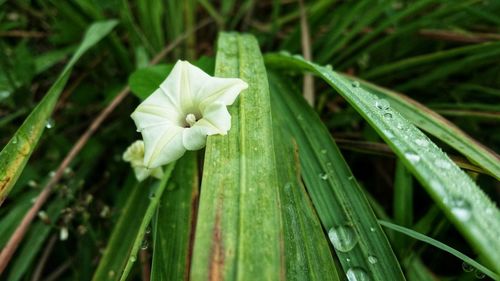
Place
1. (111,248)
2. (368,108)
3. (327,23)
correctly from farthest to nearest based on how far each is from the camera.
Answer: (327,23), (111,248), (368,108)

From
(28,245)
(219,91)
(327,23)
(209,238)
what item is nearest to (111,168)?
(28,245)

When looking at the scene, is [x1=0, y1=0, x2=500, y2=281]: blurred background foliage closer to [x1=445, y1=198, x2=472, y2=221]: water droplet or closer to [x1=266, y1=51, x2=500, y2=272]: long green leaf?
[x1=266, y1=51, x2=500, y2=272]: long green leaf

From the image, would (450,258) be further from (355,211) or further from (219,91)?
(219,91)

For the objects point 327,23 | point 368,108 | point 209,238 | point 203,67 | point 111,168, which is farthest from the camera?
point 327,23

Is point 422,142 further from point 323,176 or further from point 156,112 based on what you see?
point 156,112

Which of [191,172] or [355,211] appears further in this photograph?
[191,172]

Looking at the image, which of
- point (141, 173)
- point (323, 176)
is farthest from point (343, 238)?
point (141, 173)

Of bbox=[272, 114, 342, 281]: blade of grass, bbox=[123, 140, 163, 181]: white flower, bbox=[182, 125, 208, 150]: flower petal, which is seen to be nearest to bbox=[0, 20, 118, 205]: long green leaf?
bbox=[123, 140, 163, 181]: white flower

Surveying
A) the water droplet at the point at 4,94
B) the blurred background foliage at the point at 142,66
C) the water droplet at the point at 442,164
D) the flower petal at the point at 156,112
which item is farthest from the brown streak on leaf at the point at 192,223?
the water droplet at the point at 4,94
